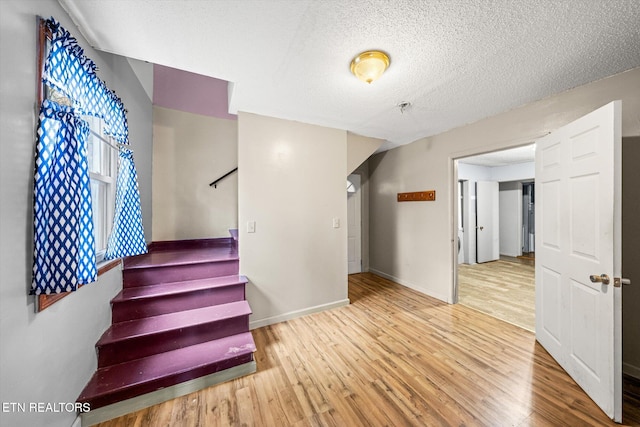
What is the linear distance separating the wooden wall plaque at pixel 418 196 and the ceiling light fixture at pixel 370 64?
2.20 m

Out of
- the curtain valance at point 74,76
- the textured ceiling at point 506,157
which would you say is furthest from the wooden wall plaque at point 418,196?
the curtain valance at point 74,76

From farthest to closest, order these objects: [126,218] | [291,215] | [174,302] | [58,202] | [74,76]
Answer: [291,215]
[174,302]
[126,218]
[74,76]
[58,202]

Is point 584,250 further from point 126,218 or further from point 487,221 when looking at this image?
point 487,221

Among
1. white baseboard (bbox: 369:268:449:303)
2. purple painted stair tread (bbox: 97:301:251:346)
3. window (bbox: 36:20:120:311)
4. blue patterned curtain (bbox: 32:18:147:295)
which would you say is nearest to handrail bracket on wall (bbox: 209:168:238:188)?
window (bbox: 36:20:120:311)

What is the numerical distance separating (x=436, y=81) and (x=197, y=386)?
310cm

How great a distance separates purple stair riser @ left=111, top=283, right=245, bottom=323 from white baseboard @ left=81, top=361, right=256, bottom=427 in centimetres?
63

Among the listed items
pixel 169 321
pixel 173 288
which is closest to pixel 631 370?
pixel 169 321

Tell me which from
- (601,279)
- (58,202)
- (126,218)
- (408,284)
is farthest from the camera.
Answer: (408,284)

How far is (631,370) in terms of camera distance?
5.82ft

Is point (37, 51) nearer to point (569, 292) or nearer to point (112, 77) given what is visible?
point (112, 77)

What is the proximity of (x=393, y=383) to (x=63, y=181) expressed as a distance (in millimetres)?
2431

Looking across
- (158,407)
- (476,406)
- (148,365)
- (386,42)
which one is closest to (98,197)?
(148,365)

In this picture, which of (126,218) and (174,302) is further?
(174,302)

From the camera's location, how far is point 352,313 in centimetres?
291
